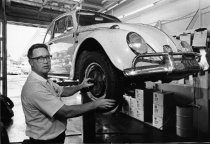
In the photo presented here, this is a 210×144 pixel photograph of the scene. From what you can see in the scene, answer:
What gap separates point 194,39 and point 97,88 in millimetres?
1918

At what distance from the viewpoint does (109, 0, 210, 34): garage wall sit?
3875mm

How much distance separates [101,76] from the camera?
1.83 meters

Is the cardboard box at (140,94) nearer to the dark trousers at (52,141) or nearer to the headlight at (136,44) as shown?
the headlight at (136,44)

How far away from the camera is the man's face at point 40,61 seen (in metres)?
1.58

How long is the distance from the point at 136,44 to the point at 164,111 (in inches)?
103

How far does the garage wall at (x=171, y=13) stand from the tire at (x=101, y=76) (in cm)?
272

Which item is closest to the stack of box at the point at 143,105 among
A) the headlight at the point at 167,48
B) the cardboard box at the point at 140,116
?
the cardboard box at the point at 140,116

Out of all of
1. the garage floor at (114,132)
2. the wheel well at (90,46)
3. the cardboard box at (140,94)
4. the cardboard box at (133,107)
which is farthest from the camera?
the cardboard box at (133,107)

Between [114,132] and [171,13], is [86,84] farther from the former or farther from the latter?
[171,13]

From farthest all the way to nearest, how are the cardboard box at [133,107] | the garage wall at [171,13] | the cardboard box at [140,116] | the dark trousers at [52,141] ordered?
the cardboard box at [133,107], the cardboard box at [140,116], the garage wall at [171,13], the dark trousers at [52,141]

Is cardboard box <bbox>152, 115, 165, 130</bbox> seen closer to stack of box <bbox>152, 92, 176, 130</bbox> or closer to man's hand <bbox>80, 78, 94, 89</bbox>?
stack of box <bbox>152, 92, 176, 130</bbox>

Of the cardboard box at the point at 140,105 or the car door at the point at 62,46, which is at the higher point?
the car door at the point at 62,46

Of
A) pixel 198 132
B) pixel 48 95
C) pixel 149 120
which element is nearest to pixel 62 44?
pixel 48 95

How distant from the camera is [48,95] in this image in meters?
1.53
